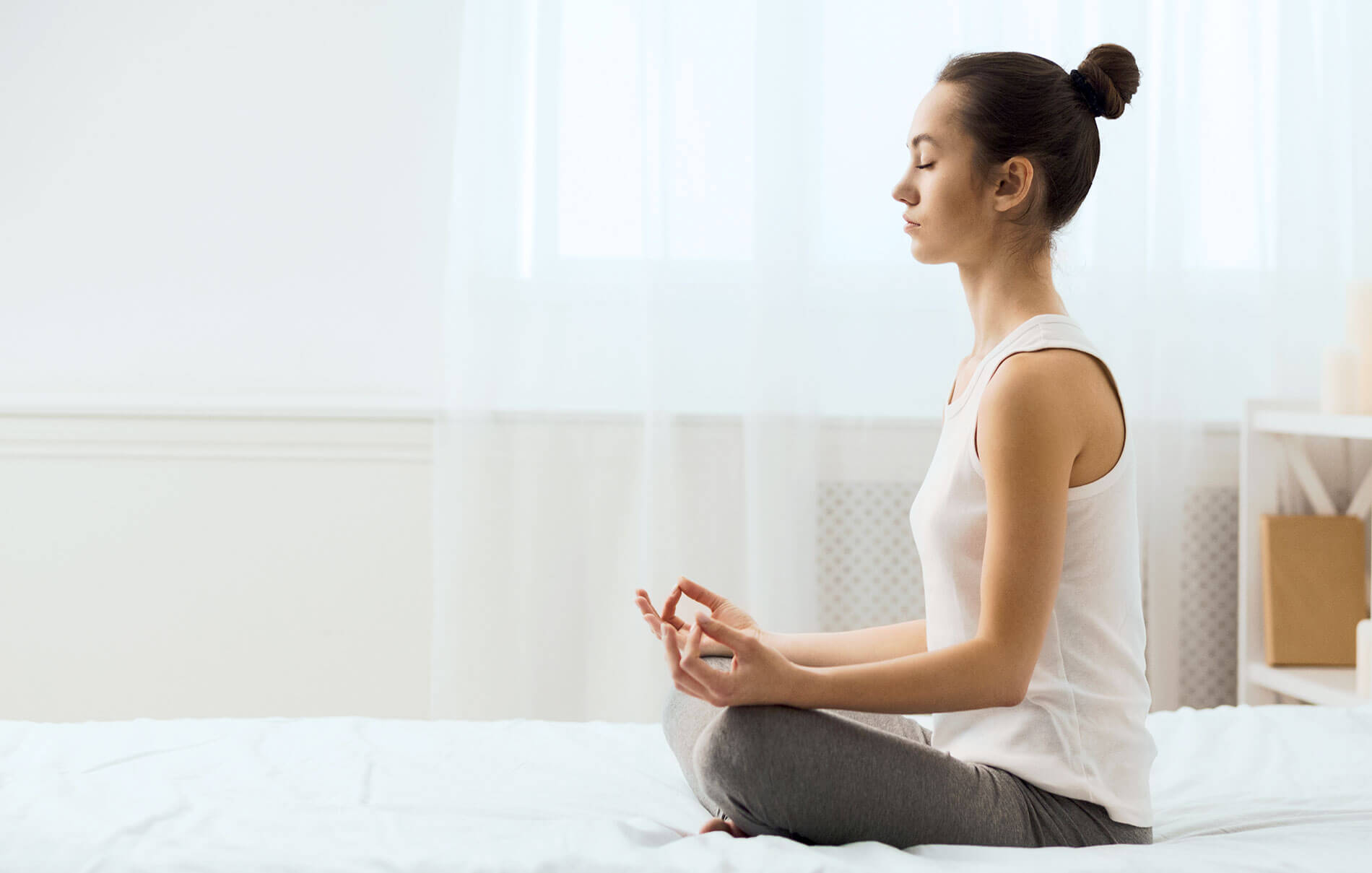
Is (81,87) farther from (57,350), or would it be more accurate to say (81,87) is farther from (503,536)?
(503,536)

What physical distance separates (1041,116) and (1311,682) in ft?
4.26

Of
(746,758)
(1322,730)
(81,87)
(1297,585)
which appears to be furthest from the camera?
(81,87)

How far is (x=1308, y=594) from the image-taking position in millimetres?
1896

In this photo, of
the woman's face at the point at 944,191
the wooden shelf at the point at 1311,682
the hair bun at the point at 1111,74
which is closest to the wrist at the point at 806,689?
the woman's face at the point at 944,191

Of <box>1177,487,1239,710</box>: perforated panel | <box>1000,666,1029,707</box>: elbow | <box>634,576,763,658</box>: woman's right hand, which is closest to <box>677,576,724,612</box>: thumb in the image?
<box>634,576,763,658</box>: woman's right hand

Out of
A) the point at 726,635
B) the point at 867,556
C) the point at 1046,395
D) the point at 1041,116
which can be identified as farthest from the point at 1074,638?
the point at 867,556

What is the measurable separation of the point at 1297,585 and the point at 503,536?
53.9 inches

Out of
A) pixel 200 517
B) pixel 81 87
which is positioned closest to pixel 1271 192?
pixel 200 517

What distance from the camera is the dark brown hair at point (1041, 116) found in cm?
96

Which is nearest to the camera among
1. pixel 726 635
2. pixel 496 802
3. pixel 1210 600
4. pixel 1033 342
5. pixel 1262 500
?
pixel 726 635

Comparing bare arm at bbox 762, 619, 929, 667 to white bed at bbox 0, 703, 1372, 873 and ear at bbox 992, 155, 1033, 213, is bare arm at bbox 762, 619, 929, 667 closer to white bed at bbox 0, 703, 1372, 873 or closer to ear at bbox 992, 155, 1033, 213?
white bed at bbox 0, 703, 1372, 873

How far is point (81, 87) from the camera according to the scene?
6.84ft

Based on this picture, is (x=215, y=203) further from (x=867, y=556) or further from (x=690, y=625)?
(x=690, y=625)

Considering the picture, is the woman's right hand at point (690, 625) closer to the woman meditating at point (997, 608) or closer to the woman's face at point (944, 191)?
the woman meditating at point (997, 608)
